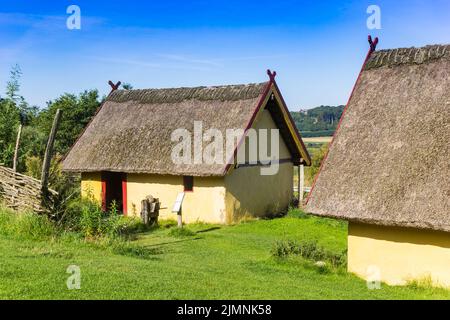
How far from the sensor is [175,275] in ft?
31.3

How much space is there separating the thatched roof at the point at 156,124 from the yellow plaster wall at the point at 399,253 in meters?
7.76

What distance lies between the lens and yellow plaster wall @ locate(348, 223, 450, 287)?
985cm

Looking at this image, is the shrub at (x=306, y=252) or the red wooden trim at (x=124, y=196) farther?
the red wooden trim at (x=124, y=196)

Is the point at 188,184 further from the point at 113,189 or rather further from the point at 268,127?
the point at 113,189

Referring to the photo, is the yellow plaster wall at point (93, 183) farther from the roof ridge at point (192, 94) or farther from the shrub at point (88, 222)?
the shrub at point (88, 222)

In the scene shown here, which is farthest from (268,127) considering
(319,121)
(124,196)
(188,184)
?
(319,121)

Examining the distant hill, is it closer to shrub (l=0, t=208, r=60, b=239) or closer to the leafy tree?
the leafy tree

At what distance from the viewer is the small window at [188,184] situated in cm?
1980

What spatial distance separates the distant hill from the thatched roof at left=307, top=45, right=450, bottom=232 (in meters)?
67.4

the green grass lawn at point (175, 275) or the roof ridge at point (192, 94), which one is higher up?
the roof ridge at point (192, 94)

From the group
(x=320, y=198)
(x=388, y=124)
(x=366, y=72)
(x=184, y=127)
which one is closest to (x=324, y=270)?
(x=320, y=198)

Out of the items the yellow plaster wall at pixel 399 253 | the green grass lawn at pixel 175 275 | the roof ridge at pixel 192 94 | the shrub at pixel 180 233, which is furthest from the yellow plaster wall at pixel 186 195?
the yellow plaster wall at pixel 399 253

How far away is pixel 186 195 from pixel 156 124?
3.77 metres

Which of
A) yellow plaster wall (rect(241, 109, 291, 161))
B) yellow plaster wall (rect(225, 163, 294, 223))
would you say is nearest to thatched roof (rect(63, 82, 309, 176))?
yellow plaster wall (rect(241, 109, 291, 161))
